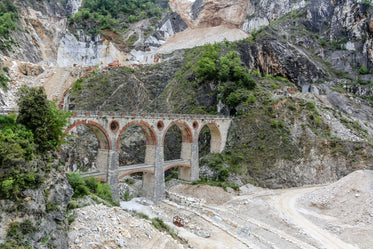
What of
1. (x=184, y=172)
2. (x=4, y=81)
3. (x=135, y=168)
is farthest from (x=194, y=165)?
(x=4, y=81)

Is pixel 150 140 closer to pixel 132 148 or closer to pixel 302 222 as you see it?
pixel 132 148

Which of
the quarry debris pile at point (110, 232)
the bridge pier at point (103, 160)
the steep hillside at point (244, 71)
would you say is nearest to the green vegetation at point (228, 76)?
the steep hillside at point (244, 71)

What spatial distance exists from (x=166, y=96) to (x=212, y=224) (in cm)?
3370

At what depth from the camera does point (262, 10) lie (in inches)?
3364

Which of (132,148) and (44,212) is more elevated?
(44,212)

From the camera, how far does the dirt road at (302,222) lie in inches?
874

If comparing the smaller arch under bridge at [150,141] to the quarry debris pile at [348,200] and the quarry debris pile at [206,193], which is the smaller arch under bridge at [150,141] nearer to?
the quarry debris pile at [206,193]

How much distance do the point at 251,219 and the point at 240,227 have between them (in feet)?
10.5

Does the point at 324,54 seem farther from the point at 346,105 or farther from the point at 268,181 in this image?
the point at 268,181

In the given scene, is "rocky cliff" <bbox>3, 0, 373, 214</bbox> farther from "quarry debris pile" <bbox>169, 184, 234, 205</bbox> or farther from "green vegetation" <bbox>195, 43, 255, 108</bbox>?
"quarry debris pile" <bbox>169, 184, 234, 205</bbox>

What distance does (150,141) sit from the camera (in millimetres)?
35281

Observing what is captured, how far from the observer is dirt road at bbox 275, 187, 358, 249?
22197 millimetres

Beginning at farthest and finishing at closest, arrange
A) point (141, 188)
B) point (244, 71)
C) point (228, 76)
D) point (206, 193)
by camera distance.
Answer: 1. point (228, 76)
2. point (244, 71)
3. point (141, 188)
4. point (206, 193)

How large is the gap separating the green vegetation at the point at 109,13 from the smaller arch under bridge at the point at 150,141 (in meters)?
54.2
